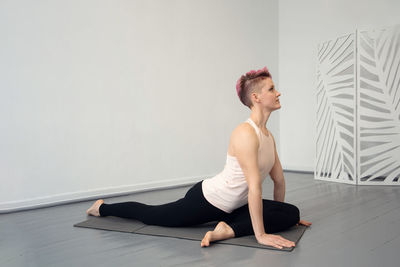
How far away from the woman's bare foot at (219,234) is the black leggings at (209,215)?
0.04 meters

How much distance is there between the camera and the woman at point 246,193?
1.96m

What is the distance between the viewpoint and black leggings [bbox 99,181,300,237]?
213 cm

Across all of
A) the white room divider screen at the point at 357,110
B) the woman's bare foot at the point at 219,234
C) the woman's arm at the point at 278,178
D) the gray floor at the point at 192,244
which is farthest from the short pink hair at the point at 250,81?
the white room divider screen at the point at 357,110

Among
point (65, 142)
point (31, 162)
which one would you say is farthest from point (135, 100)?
point (31, 162)

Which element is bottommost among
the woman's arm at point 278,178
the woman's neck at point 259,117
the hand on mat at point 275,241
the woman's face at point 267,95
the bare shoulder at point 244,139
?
the hand on mat at point 275,241

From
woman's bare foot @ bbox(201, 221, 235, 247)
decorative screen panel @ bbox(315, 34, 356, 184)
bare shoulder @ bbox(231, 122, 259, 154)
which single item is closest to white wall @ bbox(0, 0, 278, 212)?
decorative screen panel @ bbox(315, 34, 356, 184)

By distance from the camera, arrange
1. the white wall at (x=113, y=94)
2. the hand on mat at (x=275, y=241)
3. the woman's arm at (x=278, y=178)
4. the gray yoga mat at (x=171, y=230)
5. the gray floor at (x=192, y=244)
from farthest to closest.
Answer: the white wall at (x=113, y=94)
the woman's arm at (x=278, y=178)
the gray yoga mat at (x=171, y=230)
the hand on mat at (x=275, y=241)
the gray floor at (x=192, y=244)

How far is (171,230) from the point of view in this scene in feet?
7.52

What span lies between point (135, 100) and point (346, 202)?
2265mm

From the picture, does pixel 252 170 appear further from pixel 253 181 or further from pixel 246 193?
pixel 246 193

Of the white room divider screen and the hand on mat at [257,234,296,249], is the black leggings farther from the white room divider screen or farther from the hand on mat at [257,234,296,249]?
the white room divider screen

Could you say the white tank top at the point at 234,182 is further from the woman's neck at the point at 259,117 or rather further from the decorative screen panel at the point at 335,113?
the decorative screen panel at the point at 335,113

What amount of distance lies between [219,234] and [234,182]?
0.30 m

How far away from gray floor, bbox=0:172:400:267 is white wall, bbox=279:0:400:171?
2.54 metres
